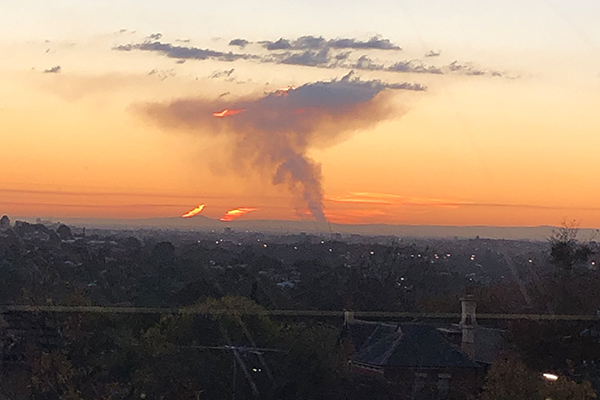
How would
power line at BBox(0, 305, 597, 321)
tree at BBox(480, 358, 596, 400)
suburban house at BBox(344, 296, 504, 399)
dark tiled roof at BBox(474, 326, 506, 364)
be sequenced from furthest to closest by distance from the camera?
power line at BBox(0, 305, 597, 321)
dark tiled roof at BBox(474, 326, 506, 364)
suburban house at BBox(344, 296, 504, 399)
tree at BBox(480, 358, 596, 400)

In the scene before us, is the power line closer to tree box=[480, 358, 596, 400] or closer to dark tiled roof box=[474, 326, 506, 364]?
dark tiled roof box=[474, 326, 506, 364]

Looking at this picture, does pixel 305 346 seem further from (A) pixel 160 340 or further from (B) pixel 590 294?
(B) pixel 590 294

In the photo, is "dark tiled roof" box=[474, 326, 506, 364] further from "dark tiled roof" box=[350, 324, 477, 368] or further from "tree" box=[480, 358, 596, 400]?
"tree" box=[480, 358, 596, 400]

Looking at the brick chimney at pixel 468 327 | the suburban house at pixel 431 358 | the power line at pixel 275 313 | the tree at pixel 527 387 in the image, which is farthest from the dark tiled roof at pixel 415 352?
the tree at pixel 527 387

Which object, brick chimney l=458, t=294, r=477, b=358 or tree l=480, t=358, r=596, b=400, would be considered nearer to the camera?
tree l=480, t=358, r=596, b=400

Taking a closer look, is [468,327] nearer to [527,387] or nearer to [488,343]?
[488,343]

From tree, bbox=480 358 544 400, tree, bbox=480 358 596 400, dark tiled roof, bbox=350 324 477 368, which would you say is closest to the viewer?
tree, bbox=480 358 596 400

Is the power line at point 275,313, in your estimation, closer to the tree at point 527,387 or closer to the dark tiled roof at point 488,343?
the dark tiled roof at point 488,343

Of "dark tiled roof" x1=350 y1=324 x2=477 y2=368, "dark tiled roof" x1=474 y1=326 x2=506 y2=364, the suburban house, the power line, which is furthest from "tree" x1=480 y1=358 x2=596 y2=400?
"dark tiled roof" x1=474 y1=326 x2=506 y2=364

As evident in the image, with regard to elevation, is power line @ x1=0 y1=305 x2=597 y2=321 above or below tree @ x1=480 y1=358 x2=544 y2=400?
above

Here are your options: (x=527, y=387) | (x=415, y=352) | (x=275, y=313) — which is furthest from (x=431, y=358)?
(x=275, y=313)
